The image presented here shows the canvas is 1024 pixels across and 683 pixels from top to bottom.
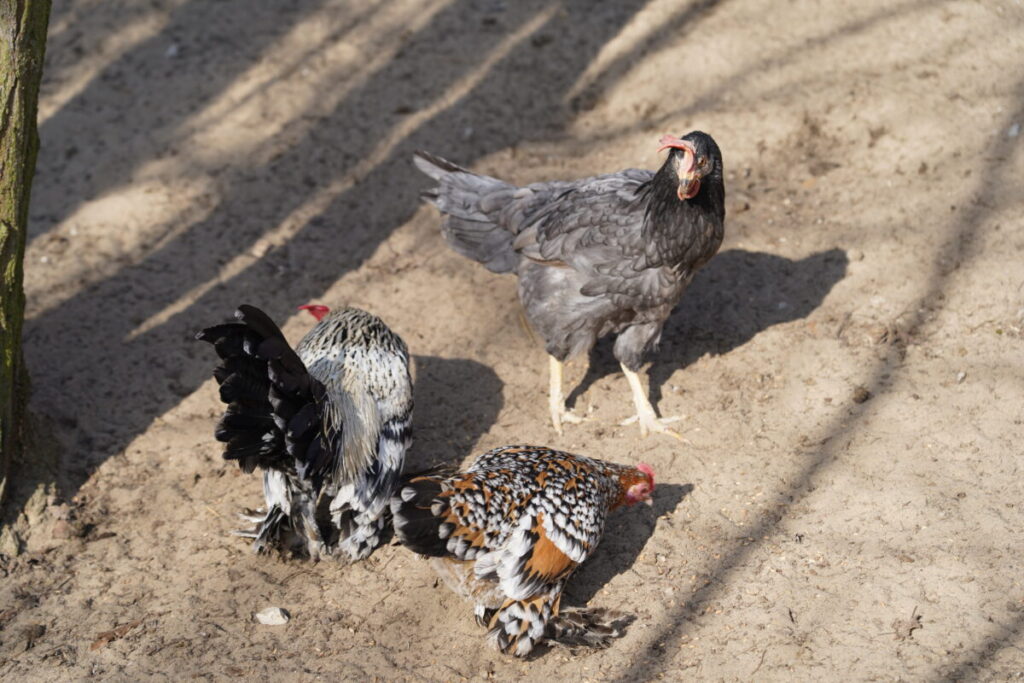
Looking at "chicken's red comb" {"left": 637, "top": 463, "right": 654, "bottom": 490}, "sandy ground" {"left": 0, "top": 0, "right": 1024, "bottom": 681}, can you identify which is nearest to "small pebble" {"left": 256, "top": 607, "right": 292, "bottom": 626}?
"sandy ground" {"left": 0, "top": 0, "right": 1024, "bottom": 681}

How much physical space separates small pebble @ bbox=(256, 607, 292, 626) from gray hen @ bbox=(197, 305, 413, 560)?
344 mm

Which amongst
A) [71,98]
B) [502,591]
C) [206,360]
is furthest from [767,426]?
[71,98]

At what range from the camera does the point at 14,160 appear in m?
4.50

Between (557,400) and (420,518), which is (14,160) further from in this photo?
(557,400)

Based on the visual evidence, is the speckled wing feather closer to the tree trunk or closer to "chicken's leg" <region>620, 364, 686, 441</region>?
"chicken's leg" <region>620, 364, 686, 441</region>

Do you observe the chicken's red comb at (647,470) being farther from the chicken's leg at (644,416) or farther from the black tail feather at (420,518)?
the black tail feather at (420,518)

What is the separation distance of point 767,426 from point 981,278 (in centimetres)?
173

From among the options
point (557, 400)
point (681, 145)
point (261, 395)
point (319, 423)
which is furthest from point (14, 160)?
point (681, 145)

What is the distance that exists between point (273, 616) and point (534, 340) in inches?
94.6

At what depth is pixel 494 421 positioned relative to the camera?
5465 mm

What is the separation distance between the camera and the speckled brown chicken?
13.1 feet

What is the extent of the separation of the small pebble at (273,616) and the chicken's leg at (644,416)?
2.10 metres

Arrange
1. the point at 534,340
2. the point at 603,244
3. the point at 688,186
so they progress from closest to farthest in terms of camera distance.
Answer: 1. the point at 688,186
2. the point at 603,244
3. the point at 534,340

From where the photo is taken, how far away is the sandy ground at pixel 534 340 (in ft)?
13.8
